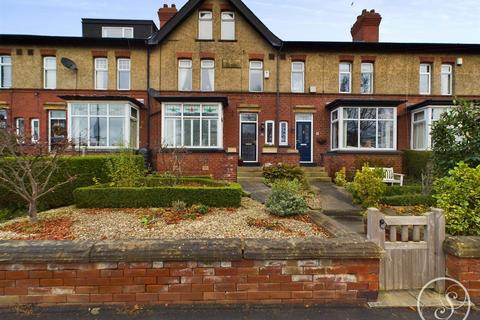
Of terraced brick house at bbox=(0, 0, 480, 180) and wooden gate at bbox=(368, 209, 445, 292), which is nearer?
wooden gate at bbox=(368, 209, 445, 292)

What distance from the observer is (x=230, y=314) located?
3107 millimetres

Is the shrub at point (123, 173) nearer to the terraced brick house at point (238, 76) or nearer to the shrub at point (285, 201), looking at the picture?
the shrub at point (285, 201)

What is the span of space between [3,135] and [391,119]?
1494 cm

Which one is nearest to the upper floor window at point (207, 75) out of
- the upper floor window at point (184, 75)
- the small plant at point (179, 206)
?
the upper floor window at point (184, 75)

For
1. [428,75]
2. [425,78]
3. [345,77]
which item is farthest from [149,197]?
[428,75]

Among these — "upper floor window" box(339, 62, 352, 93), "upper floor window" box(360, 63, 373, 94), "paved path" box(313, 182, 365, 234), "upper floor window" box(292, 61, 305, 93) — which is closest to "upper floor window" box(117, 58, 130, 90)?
"upper floor window" box(292, 61, 305, 93)

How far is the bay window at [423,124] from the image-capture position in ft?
48.1

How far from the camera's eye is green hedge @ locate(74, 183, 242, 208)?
648cm

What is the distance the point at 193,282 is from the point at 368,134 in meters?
13.5

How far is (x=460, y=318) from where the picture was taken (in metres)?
3.15

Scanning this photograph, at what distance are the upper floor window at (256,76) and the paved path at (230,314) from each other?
1443 centimetres

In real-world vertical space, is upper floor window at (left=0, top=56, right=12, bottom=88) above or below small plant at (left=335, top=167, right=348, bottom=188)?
above

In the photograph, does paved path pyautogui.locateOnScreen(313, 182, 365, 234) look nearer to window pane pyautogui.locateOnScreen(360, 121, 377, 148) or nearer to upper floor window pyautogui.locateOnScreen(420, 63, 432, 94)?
window pane pyautogui.locateOnScreen(360, 121, 377, 148)

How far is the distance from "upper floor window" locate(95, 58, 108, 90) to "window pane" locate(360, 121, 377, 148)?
1384 cm
